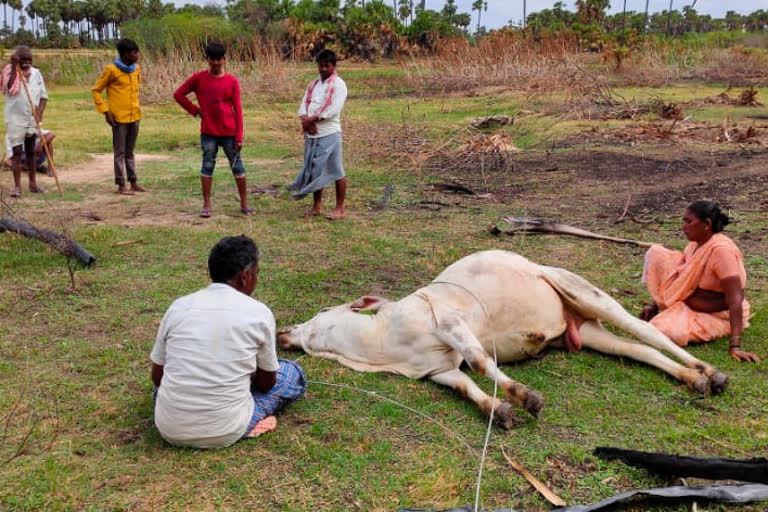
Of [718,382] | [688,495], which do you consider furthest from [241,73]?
[688,495]

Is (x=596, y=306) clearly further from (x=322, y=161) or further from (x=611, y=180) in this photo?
(x=611, y=180)

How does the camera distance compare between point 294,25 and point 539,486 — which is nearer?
point 539,486

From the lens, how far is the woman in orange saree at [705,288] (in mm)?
4438

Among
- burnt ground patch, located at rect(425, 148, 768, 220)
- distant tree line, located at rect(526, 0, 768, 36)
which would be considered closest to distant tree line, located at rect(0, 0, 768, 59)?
distant tree line, located at rect(526, 0, 768, 36)

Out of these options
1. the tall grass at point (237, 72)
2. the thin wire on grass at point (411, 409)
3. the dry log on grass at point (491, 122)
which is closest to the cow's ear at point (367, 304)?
the thin wire on grass at point (411, 409)

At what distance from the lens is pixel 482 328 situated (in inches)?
168

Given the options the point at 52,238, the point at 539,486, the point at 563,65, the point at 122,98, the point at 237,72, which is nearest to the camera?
the point at 539,486

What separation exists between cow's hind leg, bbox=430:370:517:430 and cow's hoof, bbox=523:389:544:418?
0.08 m

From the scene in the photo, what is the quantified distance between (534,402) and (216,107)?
550 cm

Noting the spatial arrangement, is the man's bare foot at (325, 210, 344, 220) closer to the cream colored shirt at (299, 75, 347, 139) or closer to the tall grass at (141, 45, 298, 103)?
the cream colored shirt at (299, 75, 347, 139)

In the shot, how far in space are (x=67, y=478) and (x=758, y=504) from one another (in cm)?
278

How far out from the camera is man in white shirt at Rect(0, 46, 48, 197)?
9.05 metres

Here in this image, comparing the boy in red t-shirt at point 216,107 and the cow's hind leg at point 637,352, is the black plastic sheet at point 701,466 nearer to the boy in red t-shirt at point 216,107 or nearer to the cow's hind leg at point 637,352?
the cow's hind leg at point 637,352

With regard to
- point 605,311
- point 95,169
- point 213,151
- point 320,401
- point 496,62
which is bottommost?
point 320,401
